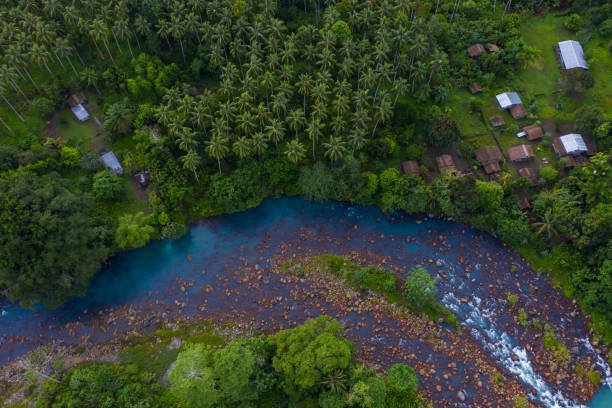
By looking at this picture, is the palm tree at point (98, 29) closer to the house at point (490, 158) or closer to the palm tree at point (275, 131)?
the palm tree at point (275, 131)

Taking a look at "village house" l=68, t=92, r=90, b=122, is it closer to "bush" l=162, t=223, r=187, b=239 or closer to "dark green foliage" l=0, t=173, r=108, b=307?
"dark green foliage" l=0, t=173, r=108, b=307

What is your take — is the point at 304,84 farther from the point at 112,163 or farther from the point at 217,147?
the point at 112,163

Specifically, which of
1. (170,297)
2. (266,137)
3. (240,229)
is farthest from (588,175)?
(170,297)

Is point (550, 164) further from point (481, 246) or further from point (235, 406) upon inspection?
point (235, 406)

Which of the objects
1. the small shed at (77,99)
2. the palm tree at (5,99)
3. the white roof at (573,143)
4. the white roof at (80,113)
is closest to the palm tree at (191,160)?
the white roof at (80,113)

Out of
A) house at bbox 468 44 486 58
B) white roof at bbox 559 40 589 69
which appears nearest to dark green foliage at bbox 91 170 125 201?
house at bbox 468 44 486 58
